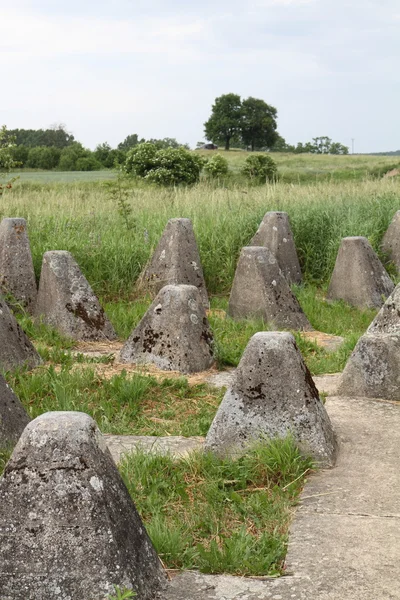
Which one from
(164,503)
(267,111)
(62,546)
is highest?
(267,111)

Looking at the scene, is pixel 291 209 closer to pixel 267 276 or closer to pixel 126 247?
pixel 126 247

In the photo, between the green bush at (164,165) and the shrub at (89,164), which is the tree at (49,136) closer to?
the shrub at (89,164)

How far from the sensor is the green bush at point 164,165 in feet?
89.7

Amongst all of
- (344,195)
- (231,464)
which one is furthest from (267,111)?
(231,464)

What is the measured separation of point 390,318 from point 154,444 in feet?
7.19

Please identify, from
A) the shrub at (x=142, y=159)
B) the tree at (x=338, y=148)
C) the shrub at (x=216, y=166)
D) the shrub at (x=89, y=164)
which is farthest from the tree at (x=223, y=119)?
the shrub at (x=142, y=159)

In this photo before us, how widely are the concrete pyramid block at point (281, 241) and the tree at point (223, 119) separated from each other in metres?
63.1

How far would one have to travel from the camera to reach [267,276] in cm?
875

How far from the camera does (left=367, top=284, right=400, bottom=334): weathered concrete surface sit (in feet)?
20.3

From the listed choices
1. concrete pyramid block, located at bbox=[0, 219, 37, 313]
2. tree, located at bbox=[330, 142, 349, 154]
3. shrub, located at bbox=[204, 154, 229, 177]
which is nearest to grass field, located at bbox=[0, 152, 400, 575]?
concrete pyramid block, located at bbox=[0, 219, 37, 313]

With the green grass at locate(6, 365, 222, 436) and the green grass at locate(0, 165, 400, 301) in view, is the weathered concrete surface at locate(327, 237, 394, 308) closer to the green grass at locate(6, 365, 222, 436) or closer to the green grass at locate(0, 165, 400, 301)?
the green grass at locate(0, 165, 400, 301)

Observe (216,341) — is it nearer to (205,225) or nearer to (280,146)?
(205,225)

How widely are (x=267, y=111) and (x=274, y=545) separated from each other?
72.4m

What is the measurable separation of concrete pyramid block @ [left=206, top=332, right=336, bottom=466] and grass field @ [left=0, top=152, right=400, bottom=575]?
0.16 meters
